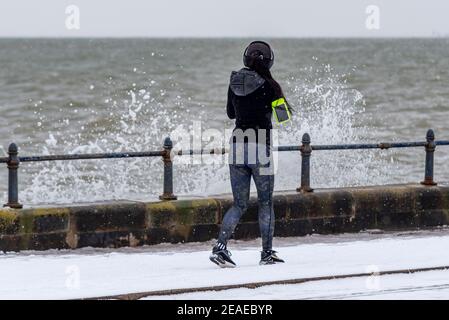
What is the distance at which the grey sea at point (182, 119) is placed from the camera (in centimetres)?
2606

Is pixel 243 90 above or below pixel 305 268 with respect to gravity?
above

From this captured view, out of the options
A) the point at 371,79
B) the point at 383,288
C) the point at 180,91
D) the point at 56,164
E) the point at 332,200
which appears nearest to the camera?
the point at 383,288

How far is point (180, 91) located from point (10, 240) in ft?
171

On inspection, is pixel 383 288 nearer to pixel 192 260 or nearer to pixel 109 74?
pixel 192 260

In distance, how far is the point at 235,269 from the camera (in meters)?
11.8

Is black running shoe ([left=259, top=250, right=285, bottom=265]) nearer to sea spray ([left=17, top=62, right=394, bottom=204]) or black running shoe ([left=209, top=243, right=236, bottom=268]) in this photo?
black running shoe ([left=209, top=243, right=236, bottom=268])

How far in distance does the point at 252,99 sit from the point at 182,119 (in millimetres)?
35727

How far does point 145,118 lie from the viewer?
48.0 meters

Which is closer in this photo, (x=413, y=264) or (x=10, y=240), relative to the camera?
(x=413, y=264)

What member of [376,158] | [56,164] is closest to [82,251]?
[56,164]

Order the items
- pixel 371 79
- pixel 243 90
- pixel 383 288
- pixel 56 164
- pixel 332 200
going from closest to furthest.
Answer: pixel 383 288, pixel 243 90, pixel 332 200, pixel 56 164, pixel 371 79

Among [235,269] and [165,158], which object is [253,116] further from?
[165,158]

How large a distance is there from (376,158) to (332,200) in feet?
62.7

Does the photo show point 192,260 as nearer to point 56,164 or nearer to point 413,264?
point 413,264
